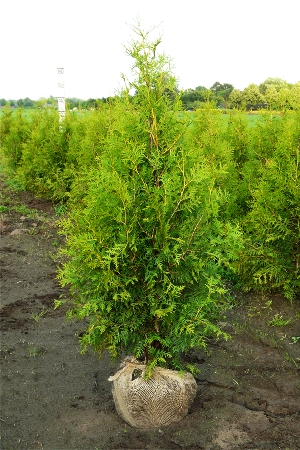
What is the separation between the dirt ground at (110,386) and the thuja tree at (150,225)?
722 mm

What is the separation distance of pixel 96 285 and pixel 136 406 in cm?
116

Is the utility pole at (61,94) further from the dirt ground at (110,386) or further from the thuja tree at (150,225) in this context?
the thuja tree at (150,225)

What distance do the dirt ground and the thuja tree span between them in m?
0.72

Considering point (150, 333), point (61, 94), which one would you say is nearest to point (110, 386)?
point (150, 333)

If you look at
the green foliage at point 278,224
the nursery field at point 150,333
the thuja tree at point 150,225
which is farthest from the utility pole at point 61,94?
the thuja tree at point 150,225

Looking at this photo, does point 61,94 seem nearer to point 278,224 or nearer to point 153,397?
point 278,224

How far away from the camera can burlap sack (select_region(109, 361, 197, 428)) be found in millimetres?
3975

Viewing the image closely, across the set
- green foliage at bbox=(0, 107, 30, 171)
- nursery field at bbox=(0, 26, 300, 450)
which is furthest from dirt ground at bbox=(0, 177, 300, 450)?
green foliage at bbox=(0, 107, 30, 171)

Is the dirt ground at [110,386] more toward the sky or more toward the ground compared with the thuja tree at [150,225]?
more toward the ground

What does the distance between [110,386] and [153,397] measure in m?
0.87

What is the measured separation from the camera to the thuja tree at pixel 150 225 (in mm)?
3709

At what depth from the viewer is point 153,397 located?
3973 mm

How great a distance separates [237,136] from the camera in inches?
380

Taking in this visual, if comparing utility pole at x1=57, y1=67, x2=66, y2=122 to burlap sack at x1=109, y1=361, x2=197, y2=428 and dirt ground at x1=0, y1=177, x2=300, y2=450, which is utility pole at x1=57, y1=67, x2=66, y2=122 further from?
burlap sack at x1=109, y1=361, x2=197, y2=428
